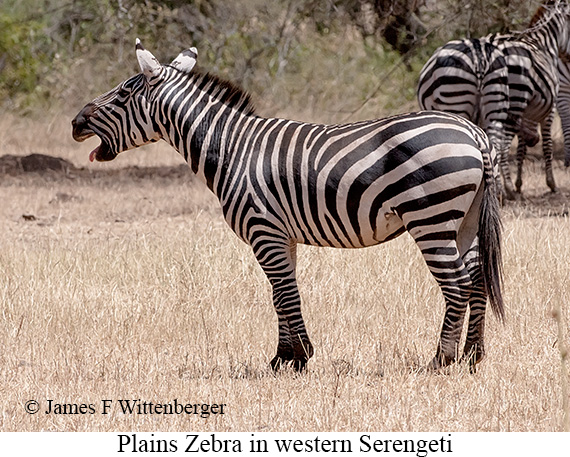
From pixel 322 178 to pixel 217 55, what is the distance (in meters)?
12.6

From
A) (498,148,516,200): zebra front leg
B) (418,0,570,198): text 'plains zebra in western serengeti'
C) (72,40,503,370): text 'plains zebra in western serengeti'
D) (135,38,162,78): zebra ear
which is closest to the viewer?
(72,40,503,370): text 'plains zebra in western serengeti'

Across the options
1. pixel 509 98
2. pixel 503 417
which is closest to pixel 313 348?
pixel 503 417

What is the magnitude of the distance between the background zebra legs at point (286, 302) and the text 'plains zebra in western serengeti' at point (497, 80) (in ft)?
17.6

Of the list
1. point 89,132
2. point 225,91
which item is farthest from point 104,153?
point 225,91

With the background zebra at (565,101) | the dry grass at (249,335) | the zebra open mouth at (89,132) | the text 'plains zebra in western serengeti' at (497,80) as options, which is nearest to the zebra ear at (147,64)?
the zebra open mouth at (89,132)

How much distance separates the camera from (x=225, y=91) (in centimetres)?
571

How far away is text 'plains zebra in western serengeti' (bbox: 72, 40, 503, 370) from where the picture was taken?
16.2 ft

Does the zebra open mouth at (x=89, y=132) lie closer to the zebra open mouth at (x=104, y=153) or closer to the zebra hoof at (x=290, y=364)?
the zebra open mouth at (x=104, y=153)

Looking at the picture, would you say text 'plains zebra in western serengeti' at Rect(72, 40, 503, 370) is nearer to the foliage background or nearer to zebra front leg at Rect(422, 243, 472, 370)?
zebra front leg at Rect(422, 243, 472, 370)

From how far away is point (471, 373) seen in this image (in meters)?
5.23

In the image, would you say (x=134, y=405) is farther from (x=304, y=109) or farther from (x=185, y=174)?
(x=304, y=109)

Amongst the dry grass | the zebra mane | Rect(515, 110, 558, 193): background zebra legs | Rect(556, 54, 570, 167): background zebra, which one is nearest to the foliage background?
Rect(556, 54, 570, 167): background zebra

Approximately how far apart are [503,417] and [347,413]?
30.3 inches

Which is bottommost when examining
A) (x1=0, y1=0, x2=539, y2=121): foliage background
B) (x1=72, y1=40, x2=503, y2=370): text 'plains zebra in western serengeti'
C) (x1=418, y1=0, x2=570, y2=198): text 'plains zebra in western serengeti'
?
(x1=72, y1=40, x2=503, y2=370): text 'plains zebra in western serengeti'
